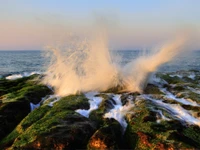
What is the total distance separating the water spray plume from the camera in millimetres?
17438

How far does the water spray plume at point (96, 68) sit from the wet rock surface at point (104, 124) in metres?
2.29

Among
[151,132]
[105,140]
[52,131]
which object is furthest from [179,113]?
[52,131]

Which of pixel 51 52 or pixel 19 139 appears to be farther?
pixel 51 52

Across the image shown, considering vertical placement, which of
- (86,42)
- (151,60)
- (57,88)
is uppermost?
(86,42)

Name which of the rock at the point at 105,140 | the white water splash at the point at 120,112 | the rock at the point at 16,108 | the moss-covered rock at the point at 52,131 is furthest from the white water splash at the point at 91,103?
the rock at the point at 16,108

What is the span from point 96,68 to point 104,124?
28.3 ft

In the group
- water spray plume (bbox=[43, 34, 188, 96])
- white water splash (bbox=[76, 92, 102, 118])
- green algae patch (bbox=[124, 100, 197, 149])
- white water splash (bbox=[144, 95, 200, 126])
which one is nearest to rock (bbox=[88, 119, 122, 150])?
green algae patch (bbox=[124, 100, 197, 149])

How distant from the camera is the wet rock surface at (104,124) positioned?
8992mm

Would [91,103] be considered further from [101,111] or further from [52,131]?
[52,131]

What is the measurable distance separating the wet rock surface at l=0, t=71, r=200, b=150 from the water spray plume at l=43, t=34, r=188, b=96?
7.51ft

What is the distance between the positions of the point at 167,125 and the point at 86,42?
426 inches

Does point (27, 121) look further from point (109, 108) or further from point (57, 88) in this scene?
point (57, 88)

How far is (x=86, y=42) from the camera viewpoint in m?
19.3

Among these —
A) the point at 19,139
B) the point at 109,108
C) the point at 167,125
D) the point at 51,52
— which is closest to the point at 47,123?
the point at 19,139
